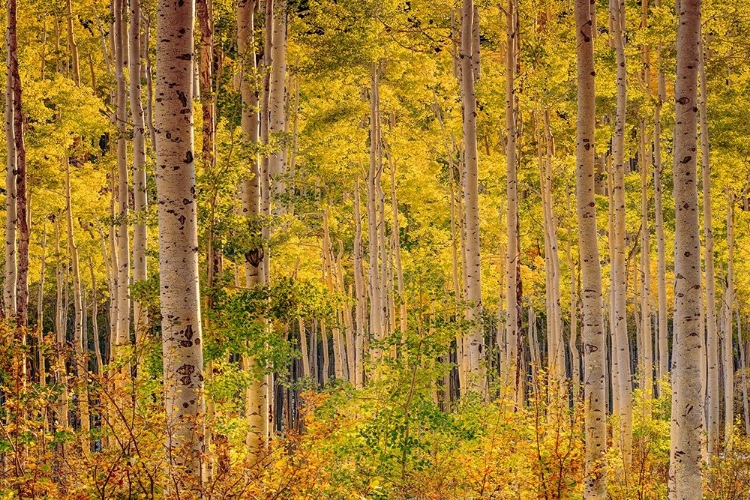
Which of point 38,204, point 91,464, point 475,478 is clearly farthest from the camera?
point 38,204

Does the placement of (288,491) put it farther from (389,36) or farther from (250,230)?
(389,36)

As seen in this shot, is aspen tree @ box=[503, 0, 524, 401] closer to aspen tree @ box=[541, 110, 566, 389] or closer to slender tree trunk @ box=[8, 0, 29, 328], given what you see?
aspen tree @ box=[541, 110, 566, 389]

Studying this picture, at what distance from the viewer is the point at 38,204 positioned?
68.6 ft

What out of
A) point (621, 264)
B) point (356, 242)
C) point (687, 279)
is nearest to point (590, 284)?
point (687, 279)

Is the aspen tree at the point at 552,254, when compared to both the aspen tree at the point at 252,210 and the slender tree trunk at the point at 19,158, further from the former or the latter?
the slender tree trunk at the point at 19,158

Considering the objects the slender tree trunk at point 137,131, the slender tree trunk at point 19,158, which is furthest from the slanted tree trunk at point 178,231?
the slender tree trunk at point 19,158

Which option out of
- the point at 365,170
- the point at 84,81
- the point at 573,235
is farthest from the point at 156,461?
the point at 84,81

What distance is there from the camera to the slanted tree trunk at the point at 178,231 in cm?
618

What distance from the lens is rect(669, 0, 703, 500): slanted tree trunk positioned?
7859 mm

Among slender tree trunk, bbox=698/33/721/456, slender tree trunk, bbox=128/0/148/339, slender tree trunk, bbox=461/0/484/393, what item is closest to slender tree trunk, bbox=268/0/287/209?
slender tree trunk, bbox=128/0/148/339

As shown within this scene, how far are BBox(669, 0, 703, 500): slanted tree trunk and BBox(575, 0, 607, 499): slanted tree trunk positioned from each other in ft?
4.04

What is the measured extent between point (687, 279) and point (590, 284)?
4.95ft

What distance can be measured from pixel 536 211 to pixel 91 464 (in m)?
18.9

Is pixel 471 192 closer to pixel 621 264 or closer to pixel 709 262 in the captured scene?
pixel 621 264
